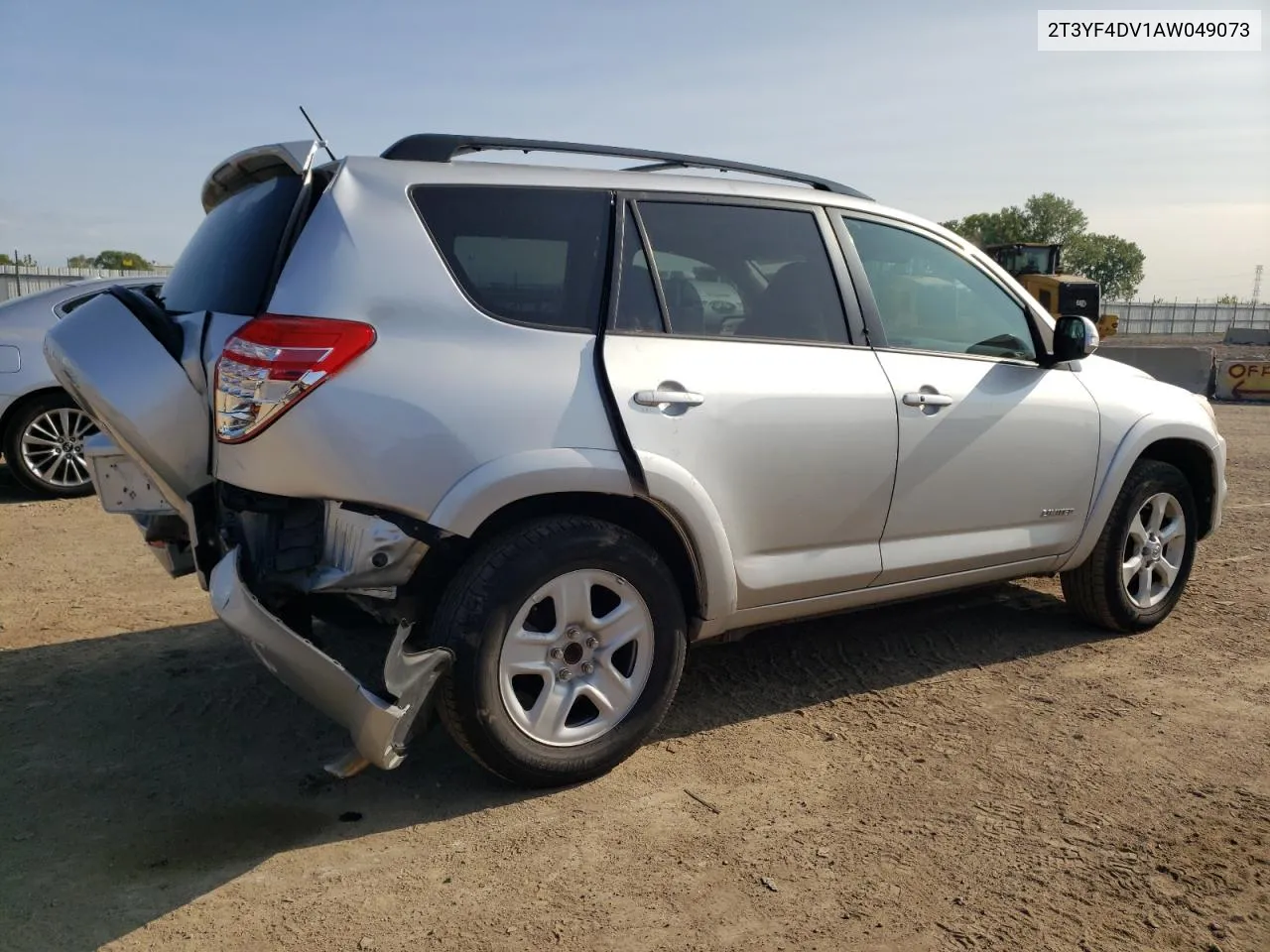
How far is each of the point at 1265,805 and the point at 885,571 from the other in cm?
138

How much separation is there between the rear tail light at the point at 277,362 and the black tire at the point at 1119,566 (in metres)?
3.42

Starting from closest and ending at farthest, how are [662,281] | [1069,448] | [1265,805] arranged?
1. [1265,805]
2. [662,281]
3. [1069,448]

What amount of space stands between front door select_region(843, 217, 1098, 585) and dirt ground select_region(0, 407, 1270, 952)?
61 centimetres

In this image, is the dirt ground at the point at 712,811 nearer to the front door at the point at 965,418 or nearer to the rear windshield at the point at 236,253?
the front door at the point at 965,418

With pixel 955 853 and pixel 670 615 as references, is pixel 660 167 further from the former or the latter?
pixel 955 853

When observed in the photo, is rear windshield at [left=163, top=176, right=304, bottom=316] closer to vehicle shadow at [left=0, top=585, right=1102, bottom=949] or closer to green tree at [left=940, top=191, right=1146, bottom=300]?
vehicle shadow at [left=0, top=585, right=1102, bottom=949]

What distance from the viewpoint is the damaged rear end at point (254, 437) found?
273 cm

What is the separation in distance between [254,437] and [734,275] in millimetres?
1712

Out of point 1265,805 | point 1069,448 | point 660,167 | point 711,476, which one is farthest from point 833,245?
point 1265,805

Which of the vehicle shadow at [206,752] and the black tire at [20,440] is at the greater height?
the black tire at [20,440]

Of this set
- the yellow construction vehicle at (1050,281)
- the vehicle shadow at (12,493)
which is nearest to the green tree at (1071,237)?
the yellow construction vehicle at (1050,281)

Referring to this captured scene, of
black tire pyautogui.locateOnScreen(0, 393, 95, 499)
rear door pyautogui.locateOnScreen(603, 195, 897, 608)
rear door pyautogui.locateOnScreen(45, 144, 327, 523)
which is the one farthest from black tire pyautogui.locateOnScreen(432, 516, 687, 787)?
black tire pyautogui.locateOnScreen(0, 393, 95, 499)

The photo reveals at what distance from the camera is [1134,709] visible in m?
3.85

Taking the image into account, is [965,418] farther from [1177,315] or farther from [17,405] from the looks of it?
[1177,315]
